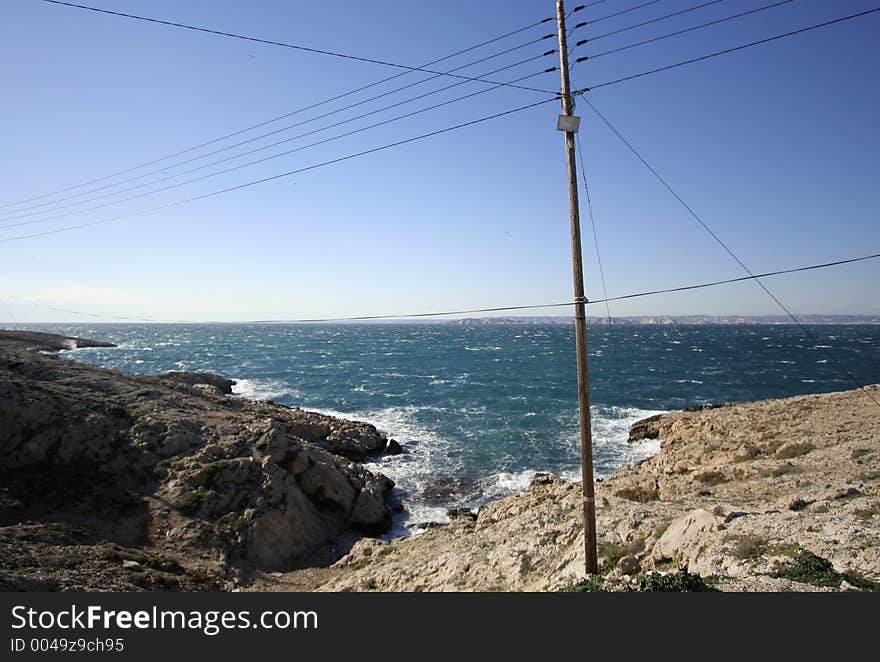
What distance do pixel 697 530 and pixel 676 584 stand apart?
3.11 m

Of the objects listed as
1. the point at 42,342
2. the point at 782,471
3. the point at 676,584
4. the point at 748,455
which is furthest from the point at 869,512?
the point at 42,342

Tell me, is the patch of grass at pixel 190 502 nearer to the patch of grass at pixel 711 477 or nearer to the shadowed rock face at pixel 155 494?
the shadowed rock face at pixel 155 494

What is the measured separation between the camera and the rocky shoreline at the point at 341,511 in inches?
362

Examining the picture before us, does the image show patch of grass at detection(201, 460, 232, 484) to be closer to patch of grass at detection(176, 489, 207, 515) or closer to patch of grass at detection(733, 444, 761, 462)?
patch of grass at detection(176, 489, 207, 515)

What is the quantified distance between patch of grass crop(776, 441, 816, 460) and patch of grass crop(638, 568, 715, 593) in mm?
15288

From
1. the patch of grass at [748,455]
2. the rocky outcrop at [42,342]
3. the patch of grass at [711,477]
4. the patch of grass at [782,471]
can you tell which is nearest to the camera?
the patch of grass at [782,471]

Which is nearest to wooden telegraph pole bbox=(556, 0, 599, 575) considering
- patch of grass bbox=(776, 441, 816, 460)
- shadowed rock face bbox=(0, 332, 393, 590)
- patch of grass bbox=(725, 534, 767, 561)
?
patch of grass bbox=(725, 534, 767, 561)

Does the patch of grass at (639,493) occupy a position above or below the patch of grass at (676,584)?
below

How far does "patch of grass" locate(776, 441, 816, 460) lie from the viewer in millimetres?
18500

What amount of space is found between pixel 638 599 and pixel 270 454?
1785 centimetres

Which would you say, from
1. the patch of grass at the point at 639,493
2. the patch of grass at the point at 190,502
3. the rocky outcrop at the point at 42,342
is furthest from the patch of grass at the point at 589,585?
the rocky outcrop at the point at 42,342

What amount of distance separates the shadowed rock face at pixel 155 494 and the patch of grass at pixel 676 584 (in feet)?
43.9

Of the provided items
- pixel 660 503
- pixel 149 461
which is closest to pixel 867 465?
pixel 660 503

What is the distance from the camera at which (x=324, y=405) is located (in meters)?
49.0
